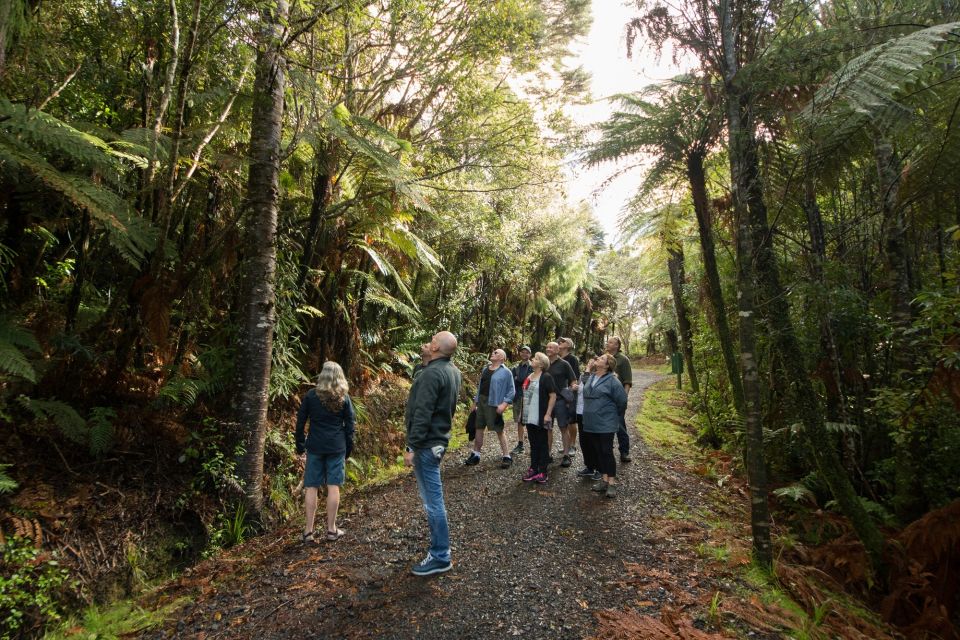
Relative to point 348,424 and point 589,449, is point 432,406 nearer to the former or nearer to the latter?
point 348,424

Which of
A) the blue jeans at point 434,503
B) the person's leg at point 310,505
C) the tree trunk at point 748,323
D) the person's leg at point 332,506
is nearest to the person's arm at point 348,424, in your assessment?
the person's leg at point 332,506

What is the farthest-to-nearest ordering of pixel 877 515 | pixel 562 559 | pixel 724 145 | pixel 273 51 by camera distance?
pixel 724 145 < pixel 877 515 < pixel 273 51 < pixel 562 559

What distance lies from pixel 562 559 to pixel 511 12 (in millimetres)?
7204

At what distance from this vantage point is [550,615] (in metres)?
3.33

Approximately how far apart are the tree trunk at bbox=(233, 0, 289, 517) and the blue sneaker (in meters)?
2.11

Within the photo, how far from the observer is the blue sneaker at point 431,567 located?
3.91 metres

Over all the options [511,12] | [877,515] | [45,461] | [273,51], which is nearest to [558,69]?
[511,12]

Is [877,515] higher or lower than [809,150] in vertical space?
lower

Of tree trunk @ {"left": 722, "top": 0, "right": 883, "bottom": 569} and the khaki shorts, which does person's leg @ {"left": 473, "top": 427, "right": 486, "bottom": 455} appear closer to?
the khaki shorts

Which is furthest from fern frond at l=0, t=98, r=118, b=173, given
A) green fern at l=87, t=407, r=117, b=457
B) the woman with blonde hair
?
the woman with blonde hair

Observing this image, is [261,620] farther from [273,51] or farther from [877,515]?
[877,515]

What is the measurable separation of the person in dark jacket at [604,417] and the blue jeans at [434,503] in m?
2.76

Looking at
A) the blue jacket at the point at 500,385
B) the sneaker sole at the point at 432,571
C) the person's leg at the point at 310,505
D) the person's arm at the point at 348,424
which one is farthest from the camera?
the blue jacket at the point at 500,385

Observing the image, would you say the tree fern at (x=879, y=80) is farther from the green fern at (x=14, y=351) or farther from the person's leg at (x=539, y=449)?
the green fern at (x=14, y=351)
